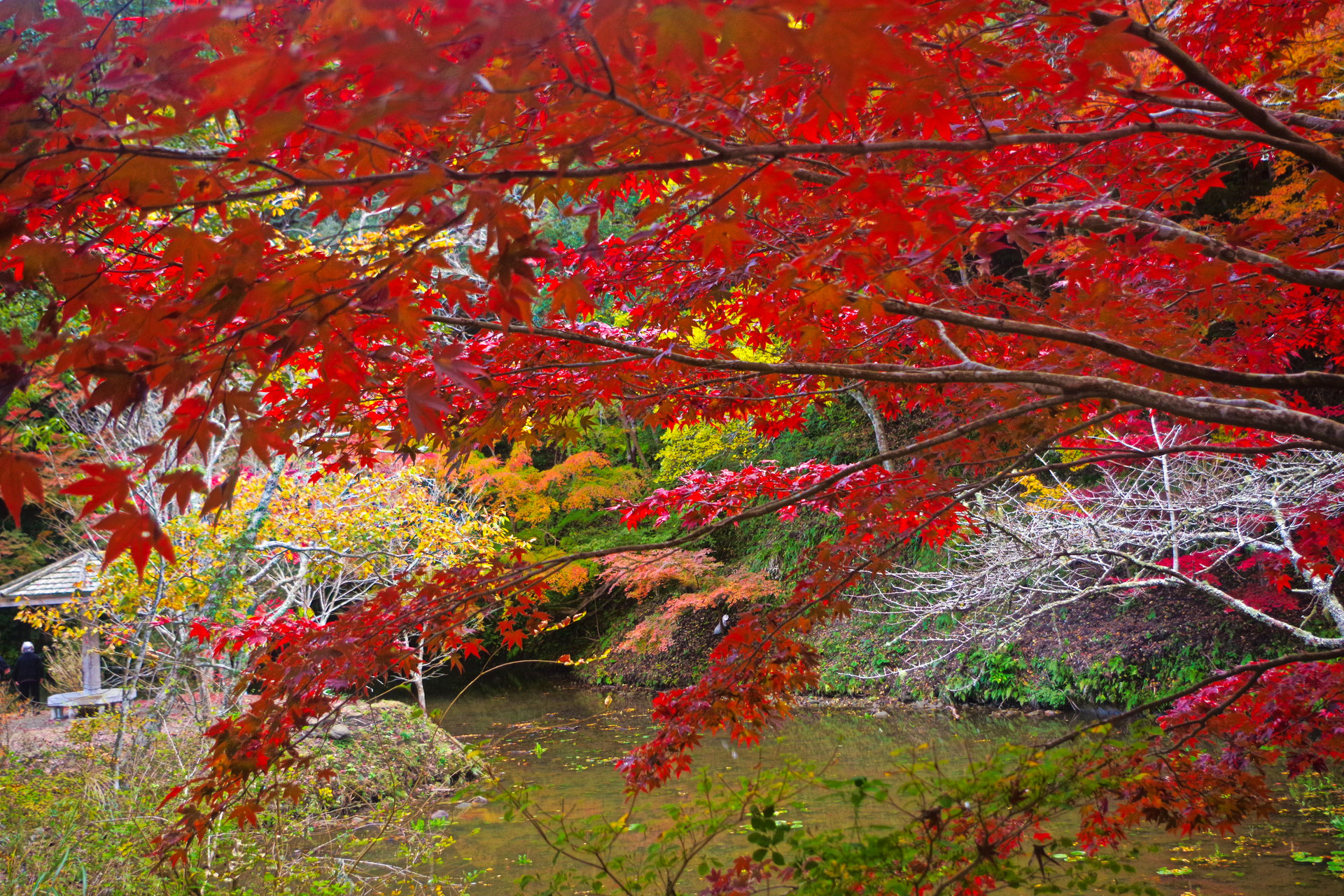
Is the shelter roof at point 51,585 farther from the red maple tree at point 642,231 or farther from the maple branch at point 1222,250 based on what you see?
the maple branch at point 1222,250

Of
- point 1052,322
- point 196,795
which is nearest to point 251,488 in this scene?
point 196,795

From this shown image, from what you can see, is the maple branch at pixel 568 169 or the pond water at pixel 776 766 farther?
the pond water at pixel 776 766

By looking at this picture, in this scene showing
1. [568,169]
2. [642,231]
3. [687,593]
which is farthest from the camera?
[687,593]

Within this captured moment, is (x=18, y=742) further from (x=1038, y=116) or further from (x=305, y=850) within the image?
(x=1038, y=116)

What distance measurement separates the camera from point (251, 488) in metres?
6.27

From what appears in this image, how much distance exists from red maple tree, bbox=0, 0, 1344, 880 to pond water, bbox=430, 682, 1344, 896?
3.06 feet

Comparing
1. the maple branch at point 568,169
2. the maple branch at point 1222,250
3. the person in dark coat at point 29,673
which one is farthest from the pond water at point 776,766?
the person in dark coat at point 29,673

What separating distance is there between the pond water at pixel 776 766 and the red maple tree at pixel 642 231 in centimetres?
93

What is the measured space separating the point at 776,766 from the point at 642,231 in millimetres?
5945

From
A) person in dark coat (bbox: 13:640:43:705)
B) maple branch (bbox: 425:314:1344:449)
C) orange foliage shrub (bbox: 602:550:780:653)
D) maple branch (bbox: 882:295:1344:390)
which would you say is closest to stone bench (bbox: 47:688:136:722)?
person in dark coat (bbox: 13:640:43:705)

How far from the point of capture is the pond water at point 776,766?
382 centimetres

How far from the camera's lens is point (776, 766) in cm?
655

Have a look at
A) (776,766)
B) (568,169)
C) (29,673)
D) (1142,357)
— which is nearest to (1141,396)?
(1142,357)

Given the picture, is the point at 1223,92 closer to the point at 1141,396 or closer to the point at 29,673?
the point at 1141,396
